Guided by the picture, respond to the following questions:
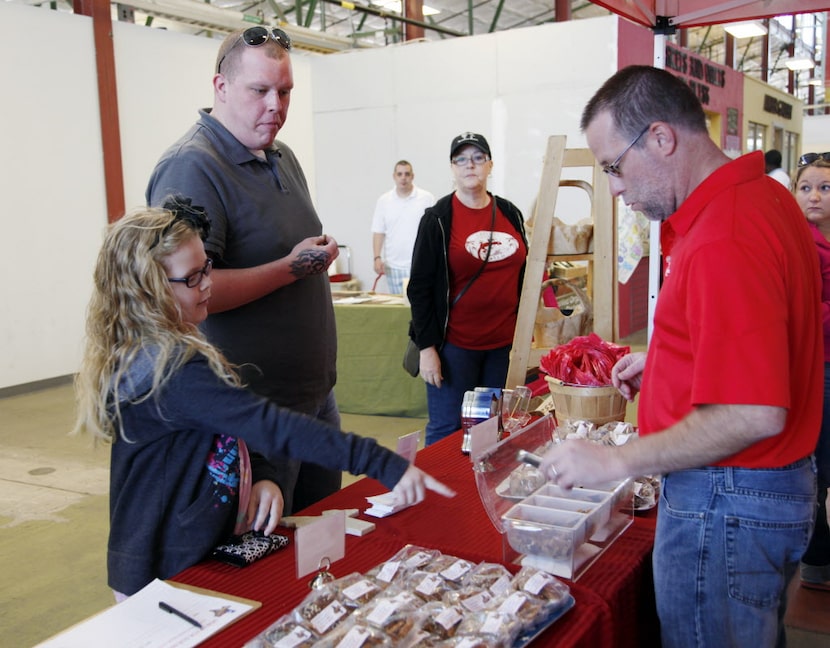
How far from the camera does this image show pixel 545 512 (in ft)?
4.65

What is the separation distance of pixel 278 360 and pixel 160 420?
1.96 ft

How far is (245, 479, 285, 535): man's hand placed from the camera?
146cm

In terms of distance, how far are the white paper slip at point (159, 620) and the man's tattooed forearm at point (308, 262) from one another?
30.1 inches

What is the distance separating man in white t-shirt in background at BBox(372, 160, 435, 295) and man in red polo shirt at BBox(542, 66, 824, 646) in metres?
4.99

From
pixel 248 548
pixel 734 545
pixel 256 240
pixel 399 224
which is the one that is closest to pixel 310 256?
pixel 256 240

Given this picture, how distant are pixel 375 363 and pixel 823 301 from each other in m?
3.08

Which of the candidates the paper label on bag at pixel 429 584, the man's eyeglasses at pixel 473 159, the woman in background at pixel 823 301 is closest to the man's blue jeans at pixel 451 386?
the man's eyeglasses at pixel 473 159

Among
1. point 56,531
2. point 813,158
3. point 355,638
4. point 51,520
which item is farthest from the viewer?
point 51,520

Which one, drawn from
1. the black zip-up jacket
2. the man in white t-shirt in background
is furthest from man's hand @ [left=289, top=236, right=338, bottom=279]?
the man in white t-shirt in background

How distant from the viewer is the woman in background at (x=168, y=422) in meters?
1.25

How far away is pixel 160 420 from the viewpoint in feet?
4.29

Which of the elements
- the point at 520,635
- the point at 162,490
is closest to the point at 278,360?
the point at 162,490

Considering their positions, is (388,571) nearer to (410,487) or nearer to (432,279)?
(410,487)

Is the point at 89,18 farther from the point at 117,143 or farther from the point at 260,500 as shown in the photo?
the point at 260,500
